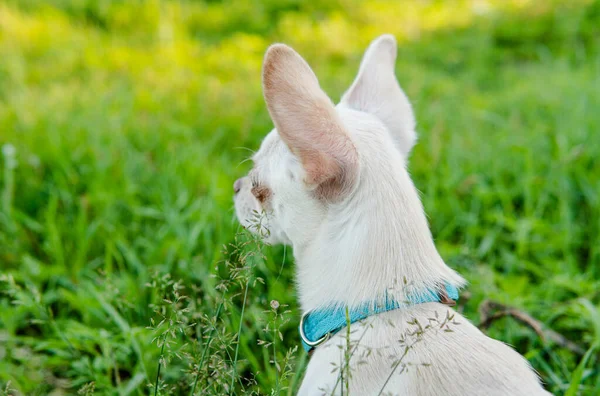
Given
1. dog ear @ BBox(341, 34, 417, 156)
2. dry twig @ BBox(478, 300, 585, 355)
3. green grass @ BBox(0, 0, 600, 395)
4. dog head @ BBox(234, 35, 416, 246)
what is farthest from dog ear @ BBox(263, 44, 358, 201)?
dry twig @ BBox(478, 300, 585, 355)

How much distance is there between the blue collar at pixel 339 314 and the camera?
1.52m

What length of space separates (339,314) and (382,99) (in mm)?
751

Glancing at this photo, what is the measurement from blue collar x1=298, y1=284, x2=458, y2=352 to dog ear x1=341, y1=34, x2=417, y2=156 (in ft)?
1.83

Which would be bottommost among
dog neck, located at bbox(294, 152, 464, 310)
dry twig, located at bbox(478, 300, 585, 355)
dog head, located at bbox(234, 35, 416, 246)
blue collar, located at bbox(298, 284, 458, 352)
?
dry twig, located at bbox(478, 300, 585, 355)

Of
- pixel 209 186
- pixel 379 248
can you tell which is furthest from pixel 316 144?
pixel 209 186

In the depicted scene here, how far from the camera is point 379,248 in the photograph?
154 centimetres

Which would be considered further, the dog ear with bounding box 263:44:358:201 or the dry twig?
the dry twig

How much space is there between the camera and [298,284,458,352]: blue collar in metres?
1.52

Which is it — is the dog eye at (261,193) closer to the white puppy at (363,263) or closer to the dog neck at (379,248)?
the white puppy at (363,263)

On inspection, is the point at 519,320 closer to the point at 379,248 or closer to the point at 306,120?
the point at 379,248

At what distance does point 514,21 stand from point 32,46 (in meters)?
4.77

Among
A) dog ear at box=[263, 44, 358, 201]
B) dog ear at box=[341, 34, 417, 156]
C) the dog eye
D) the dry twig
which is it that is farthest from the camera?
the dry twig

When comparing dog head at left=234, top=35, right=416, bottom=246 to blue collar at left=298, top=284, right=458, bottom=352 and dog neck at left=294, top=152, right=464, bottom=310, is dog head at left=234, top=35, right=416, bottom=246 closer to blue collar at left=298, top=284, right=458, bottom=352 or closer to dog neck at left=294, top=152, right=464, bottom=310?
dog neck at left=294, top=152, right=464, bottom=310

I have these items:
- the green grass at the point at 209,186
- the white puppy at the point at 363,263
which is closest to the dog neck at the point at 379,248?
the white puppy at the point at 363,263
